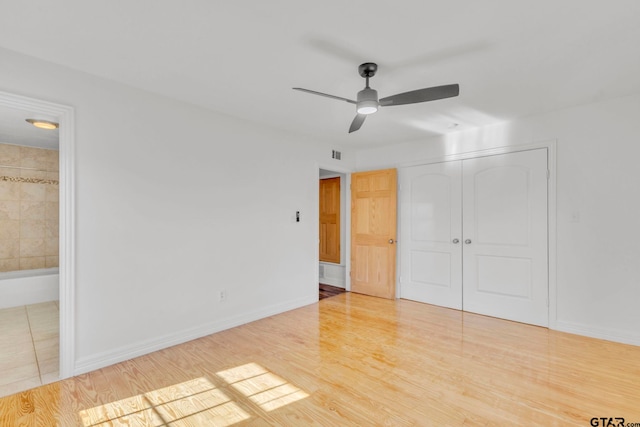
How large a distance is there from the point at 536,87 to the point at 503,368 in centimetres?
251

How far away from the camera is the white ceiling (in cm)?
183

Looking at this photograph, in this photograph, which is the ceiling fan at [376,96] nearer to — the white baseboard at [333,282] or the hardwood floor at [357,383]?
the hardwood floor at [357,383]

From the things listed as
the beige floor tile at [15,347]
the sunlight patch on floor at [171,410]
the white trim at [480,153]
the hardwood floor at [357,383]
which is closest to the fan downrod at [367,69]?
the white trim at [480,153]

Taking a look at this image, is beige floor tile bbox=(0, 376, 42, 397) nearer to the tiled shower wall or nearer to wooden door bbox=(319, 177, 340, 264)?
the tiled shower wall

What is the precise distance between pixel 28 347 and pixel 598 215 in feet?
19.0

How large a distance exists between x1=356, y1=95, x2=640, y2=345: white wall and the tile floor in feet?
16.3

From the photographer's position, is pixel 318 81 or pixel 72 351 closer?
pixel 72 351

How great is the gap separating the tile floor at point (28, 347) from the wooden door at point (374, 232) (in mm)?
3851

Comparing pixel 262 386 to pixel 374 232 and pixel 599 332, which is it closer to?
pixel 374 232

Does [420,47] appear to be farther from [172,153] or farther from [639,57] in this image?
[172,153]

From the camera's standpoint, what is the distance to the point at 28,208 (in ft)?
15.7

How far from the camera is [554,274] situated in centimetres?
350

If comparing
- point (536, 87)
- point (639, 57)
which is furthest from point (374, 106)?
point (639, 57)

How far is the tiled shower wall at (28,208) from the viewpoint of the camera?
4621 millimetres
